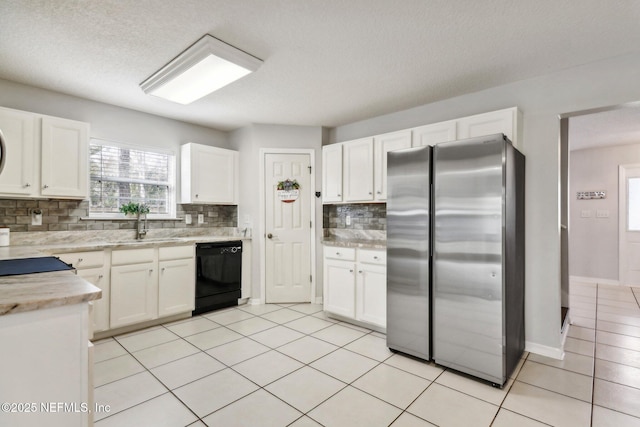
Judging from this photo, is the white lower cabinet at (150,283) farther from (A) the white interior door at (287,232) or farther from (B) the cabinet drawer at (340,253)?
(B) the cabinet drawer at (340,253)

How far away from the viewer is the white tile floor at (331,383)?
6.31ft

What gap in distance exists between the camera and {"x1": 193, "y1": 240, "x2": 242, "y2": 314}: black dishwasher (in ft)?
12.7

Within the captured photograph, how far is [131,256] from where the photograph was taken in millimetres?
3273

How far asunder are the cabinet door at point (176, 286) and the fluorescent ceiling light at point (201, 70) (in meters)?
1.87

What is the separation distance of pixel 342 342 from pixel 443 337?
988 millimetres

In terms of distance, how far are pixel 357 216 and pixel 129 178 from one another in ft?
9.78

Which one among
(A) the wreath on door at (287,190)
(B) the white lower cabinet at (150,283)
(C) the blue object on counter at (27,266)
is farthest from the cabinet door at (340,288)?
(C) the blue object on counter at (27,266)

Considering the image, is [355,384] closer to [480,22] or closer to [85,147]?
[480,22]

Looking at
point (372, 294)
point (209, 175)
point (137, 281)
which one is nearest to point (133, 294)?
point (137, 281)

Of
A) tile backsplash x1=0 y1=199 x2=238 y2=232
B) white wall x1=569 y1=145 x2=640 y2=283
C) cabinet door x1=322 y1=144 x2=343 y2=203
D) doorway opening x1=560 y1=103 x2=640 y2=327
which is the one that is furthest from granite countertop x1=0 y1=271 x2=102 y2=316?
white wall x1=569 y1=145 x2=640 y2=283

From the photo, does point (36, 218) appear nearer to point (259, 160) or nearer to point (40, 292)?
point (259, 160)

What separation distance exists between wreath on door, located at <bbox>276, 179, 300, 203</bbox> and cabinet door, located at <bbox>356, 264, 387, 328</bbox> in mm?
1490

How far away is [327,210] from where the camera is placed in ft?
15.0

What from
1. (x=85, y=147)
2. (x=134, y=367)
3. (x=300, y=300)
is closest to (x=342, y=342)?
(x=300, y=300)
